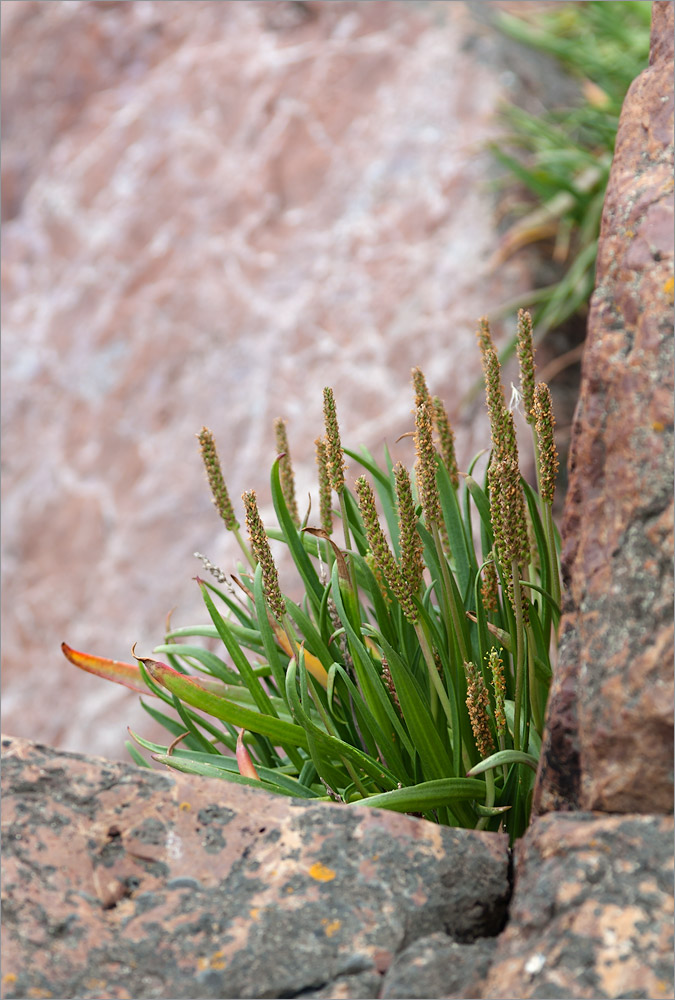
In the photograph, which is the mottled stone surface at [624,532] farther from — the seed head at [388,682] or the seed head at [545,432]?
the seed head at [388,682]

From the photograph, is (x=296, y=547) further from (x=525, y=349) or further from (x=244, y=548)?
(x=525, y=349)

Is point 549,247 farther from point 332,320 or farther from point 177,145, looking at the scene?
point 177,145

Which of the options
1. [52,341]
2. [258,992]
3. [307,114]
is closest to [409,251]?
[307,114]

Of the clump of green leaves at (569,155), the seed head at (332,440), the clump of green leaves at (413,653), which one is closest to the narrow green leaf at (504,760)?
the clump of green leaves at (413,653)

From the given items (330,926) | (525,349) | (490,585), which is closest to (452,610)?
(490,585)

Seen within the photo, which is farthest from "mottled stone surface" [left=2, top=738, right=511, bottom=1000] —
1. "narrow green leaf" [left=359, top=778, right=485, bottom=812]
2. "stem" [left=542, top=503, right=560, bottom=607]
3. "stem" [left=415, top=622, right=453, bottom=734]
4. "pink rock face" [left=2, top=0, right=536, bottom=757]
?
"pink rock face" [left=2, top=0, right=536, bottom=757]

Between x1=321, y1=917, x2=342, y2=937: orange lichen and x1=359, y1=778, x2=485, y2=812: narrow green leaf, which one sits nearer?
x1=321, y1=917, x2=342, y2=937: orange lichen

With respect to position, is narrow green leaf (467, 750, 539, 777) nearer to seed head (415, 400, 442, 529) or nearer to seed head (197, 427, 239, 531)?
seed head (415, 400, 442, 529)
